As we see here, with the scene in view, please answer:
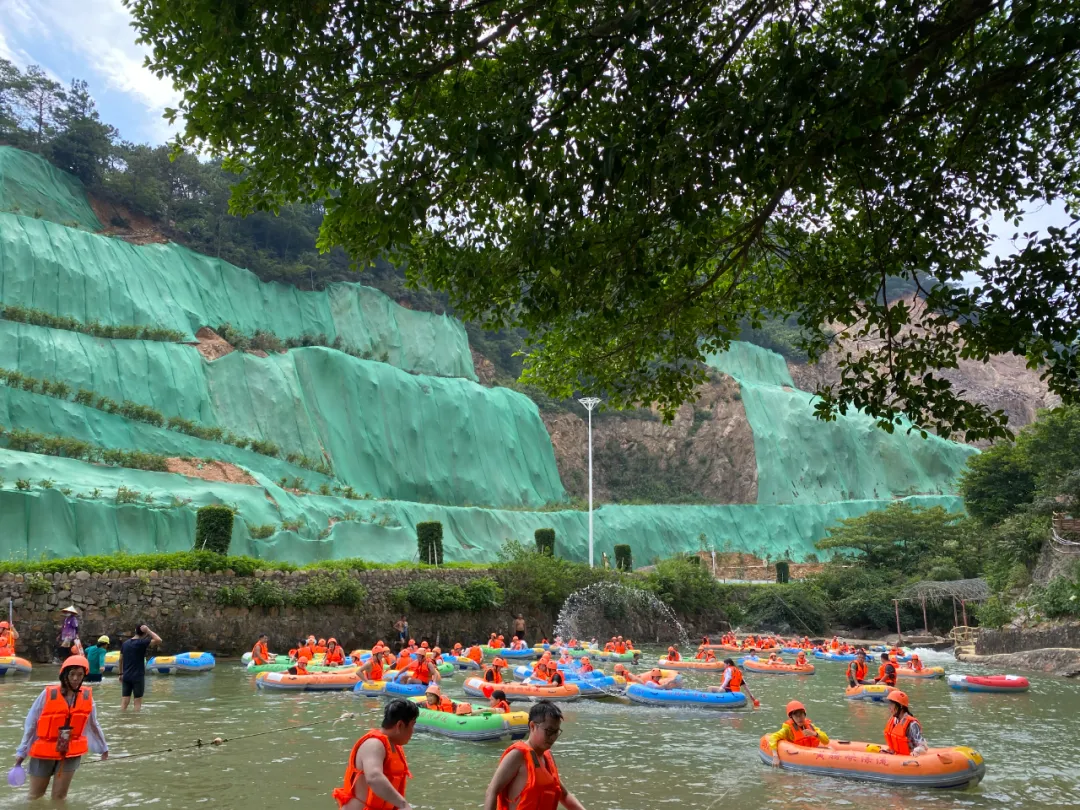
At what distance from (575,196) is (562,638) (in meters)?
28.7

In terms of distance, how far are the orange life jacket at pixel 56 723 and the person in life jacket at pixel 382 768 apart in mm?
3756

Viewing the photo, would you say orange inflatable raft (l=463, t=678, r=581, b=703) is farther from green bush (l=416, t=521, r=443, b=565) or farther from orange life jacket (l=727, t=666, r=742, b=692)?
green bush (l=416, t=521, r=443, b=565)

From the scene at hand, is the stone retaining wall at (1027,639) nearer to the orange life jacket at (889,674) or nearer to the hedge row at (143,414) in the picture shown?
the orange life jacket at (889,674)

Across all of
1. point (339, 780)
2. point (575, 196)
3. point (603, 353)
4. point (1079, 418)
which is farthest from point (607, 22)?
point (1079, 418)

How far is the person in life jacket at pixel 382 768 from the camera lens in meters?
4.52

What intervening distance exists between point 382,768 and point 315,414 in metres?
47.8

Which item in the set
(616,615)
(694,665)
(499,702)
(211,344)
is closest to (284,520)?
(616,615)

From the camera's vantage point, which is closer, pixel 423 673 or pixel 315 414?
pixel 423 673

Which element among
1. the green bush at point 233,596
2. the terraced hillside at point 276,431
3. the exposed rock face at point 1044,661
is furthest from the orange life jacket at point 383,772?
the terraced hillside at point 276,431

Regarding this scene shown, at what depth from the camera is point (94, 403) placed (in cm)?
4012

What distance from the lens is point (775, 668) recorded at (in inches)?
1032

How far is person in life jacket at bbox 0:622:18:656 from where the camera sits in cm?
1891

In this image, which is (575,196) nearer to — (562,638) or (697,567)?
(562,638)

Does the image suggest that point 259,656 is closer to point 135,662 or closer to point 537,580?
point 135,662
